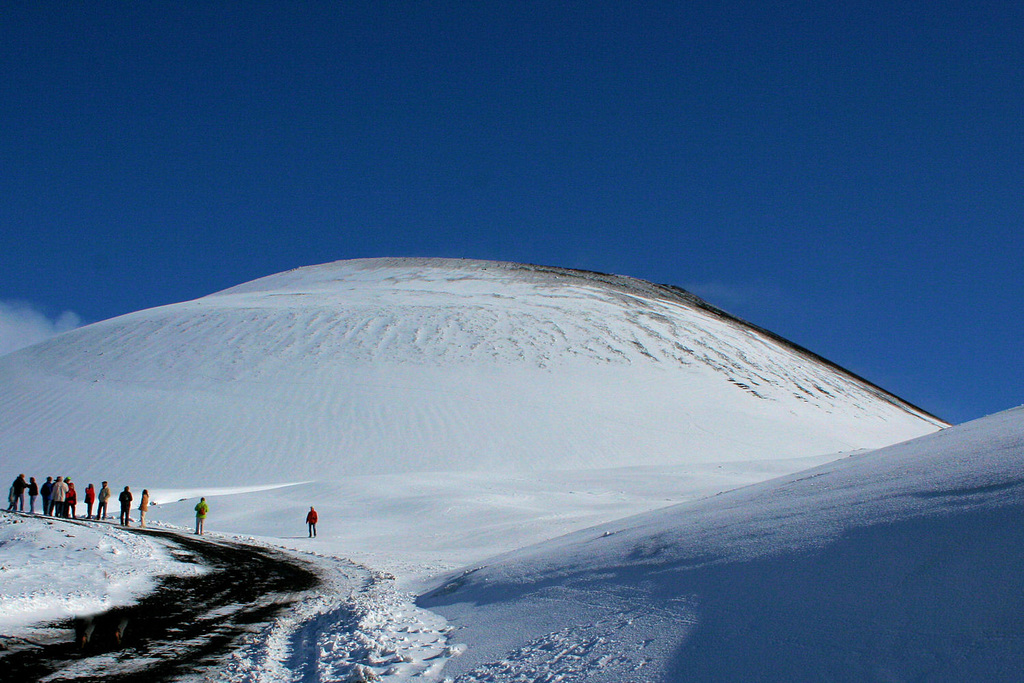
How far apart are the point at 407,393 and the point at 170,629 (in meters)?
24.1

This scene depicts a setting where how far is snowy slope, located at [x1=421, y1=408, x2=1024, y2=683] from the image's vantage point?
354 cm

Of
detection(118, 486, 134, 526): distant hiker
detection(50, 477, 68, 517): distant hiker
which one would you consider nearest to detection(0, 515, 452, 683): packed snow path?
detection(118, 486, 134, 526): distant hiker

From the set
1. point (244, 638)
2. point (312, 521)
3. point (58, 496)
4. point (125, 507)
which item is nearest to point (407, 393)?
point (312, 521)

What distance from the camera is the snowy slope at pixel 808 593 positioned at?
3.54 metres

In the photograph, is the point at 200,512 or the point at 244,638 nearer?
the point at 244,638

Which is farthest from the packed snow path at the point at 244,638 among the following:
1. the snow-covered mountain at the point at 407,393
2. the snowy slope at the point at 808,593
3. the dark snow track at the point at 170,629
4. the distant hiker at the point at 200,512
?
the snow-covered mountain at the point at 407,393

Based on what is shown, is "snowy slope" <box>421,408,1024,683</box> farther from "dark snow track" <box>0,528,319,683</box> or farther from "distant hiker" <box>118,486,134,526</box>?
"distant hiker" <box>118,486,134,526</box>

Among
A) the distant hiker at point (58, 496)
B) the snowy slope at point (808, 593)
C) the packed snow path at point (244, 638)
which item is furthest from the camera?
the distant hiker at point (58, 496)

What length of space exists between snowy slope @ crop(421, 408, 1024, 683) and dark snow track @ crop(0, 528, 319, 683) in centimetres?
227

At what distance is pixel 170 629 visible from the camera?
7.07 meters

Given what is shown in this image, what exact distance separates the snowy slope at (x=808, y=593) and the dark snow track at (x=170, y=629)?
7.44 feet

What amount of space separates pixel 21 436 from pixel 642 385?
25676 mm

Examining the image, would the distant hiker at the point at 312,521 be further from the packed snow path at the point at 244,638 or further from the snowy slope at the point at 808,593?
the snowy slope at the point at 808,593

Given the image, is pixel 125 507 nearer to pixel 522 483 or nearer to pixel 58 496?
pixel 58 496
